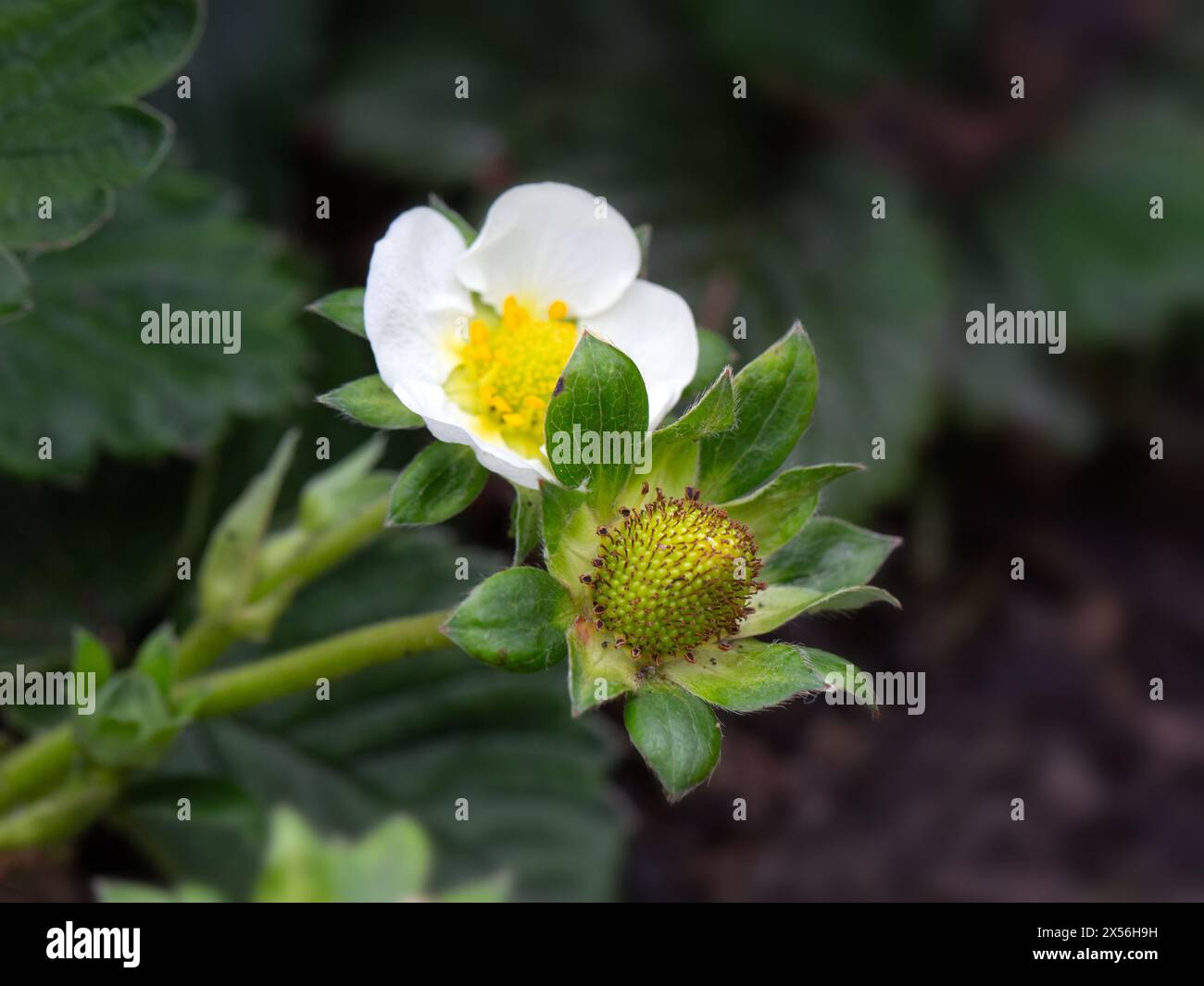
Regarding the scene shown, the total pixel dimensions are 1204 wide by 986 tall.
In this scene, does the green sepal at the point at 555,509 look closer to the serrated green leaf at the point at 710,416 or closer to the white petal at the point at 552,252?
the serrated green leaf at the point at 710,416

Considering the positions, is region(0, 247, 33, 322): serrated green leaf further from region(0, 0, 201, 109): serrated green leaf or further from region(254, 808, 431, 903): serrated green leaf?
region(254, 808, 431, 903): serrated green leaf

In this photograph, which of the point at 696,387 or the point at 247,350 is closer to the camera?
the point at 696,387

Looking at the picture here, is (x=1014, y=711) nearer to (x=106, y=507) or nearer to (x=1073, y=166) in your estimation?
(x=1073, y=166)

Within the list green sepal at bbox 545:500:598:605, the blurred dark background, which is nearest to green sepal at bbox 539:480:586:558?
green sepal at bbox 545:500:598:605

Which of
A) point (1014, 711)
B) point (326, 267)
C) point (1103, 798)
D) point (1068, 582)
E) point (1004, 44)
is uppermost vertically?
point (1004, 44)

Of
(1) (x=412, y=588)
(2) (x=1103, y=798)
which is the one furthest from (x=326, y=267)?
(2) (x=1103, y=798)

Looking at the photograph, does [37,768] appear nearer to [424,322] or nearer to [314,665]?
[314,665]

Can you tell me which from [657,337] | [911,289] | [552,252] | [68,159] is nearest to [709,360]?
[657,337]
